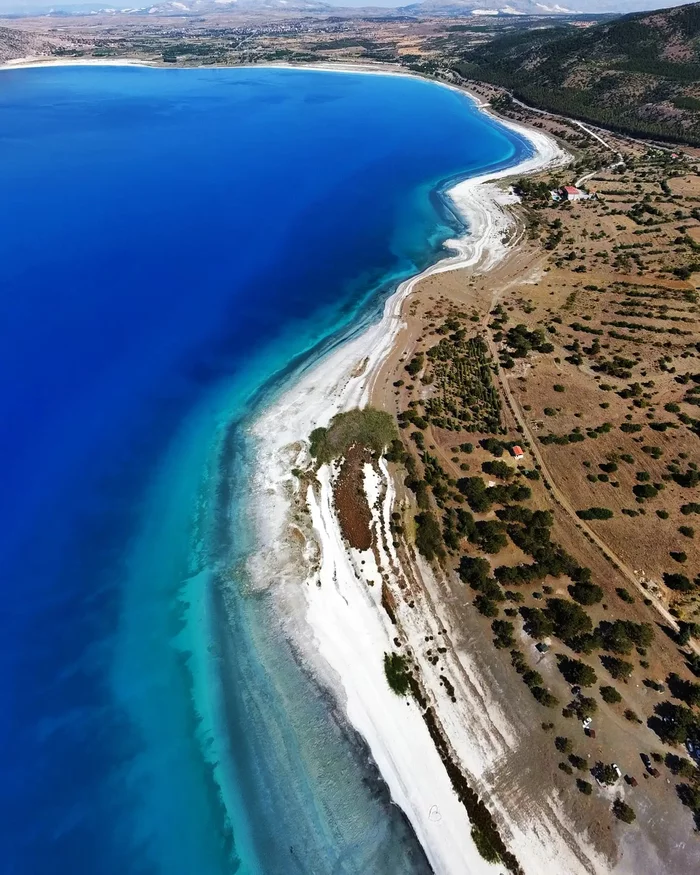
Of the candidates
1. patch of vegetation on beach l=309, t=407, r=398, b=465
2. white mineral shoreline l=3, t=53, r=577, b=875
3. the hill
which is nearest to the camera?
white mineral shoreline l=3, t=53, r=577, b=875

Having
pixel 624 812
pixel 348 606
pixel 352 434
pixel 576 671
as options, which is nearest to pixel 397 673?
pixel 348 606

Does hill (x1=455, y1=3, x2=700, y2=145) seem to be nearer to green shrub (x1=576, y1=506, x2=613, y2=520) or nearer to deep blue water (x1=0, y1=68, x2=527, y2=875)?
deep blue water (x1=0, y1=68, x2=527, y2=875)

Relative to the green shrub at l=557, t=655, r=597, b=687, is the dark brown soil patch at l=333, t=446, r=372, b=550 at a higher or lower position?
higher

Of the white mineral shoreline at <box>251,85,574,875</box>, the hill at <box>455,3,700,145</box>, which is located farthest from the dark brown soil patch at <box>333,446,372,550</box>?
the hill at <box>455,3,700,145</box>

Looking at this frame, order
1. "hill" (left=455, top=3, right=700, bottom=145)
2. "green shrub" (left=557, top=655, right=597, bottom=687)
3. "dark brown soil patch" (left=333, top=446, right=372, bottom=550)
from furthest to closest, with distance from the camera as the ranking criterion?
"hill" (left=455, top=3, right=700, bottom=145) → "dark brown soil patch" (left=333, top=446, right=372, bottom=550) → "green shrub" (left=557, top=655, right=597, bottom=687)

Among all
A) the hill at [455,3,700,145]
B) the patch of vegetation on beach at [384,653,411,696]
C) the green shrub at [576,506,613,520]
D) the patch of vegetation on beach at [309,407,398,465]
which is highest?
the hill at [455,3,700,145]

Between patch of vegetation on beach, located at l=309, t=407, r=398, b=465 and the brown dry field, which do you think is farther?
patch of vegetation on beach, located at l=309, t=407, r=398, b=465

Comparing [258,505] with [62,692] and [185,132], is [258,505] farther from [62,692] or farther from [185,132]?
[185,132]

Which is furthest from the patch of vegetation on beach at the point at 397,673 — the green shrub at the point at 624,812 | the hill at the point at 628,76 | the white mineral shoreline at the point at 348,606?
the hill at the point at 628,76

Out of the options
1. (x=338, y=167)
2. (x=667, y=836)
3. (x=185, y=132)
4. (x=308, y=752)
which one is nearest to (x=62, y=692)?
(x=308, y=752)
